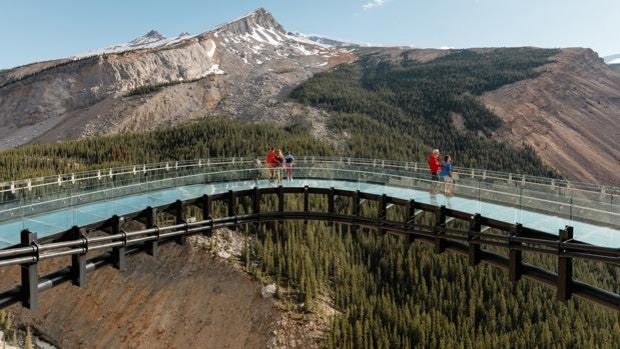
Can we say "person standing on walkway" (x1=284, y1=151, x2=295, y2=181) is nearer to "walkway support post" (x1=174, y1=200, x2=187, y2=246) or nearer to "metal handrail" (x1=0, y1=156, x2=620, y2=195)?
"metal handrail" (x1=0, y1=156, x2=620, y2=195)

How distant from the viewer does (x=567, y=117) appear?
141 metres

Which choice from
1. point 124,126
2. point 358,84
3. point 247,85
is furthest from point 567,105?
point 124,126

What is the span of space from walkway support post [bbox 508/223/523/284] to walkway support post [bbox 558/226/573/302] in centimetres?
186

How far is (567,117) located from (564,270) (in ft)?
465

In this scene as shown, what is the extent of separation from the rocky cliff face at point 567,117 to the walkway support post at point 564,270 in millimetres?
110676

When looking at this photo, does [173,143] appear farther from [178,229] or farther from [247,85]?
[178,229]

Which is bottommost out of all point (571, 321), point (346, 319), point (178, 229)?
point (571, 321)

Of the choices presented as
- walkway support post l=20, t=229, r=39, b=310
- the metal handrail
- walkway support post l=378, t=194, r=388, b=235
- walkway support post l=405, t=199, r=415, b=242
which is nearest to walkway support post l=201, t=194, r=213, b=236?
the metal handrail

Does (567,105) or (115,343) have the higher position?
(567,105)

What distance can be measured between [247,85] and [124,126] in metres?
47.2

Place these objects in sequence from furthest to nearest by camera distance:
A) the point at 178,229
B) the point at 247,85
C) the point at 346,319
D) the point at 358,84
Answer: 1. the point at 358,84
2. the point at 247,85
3. the point at 346,319
4. the point at 178,229

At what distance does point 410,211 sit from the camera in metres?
24.6

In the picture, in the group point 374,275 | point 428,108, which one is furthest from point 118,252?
point 428,108

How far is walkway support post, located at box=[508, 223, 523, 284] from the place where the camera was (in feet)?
59.6
